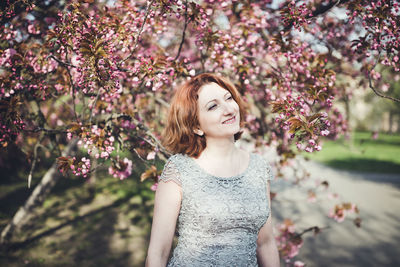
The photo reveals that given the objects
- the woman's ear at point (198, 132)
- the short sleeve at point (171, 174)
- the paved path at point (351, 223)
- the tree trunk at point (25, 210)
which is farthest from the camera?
the paved path at point (351, 223)

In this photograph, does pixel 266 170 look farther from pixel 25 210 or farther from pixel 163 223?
pixel 25 210

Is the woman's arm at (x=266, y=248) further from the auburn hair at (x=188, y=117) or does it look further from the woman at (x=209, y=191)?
the auburn hair at (x=188, y=117)

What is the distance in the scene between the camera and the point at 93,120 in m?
2.62

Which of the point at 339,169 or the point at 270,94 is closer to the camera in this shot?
the point at 270,94

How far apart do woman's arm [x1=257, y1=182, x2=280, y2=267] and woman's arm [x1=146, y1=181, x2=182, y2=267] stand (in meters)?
0.65

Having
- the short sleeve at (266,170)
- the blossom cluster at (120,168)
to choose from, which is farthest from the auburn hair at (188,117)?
the blossom cluster at (120,168)

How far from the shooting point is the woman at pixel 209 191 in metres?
1.77

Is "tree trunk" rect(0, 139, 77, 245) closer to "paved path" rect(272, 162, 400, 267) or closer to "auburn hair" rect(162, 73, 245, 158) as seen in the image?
"auburn hair" rect(162, 73, 245, 158)

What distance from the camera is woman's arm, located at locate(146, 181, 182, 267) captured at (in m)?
1.70

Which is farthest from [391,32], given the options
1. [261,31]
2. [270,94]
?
[261,31]

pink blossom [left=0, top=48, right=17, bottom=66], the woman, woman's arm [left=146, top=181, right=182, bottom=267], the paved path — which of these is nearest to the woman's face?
the woman

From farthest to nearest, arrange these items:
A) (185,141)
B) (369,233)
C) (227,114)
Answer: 1. (369,233)
2. (185,141)
3. (227,114)

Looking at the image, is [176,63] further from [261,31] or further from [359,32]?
[359,32]

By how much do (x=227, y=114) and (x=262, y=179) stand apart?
54 centimetres
